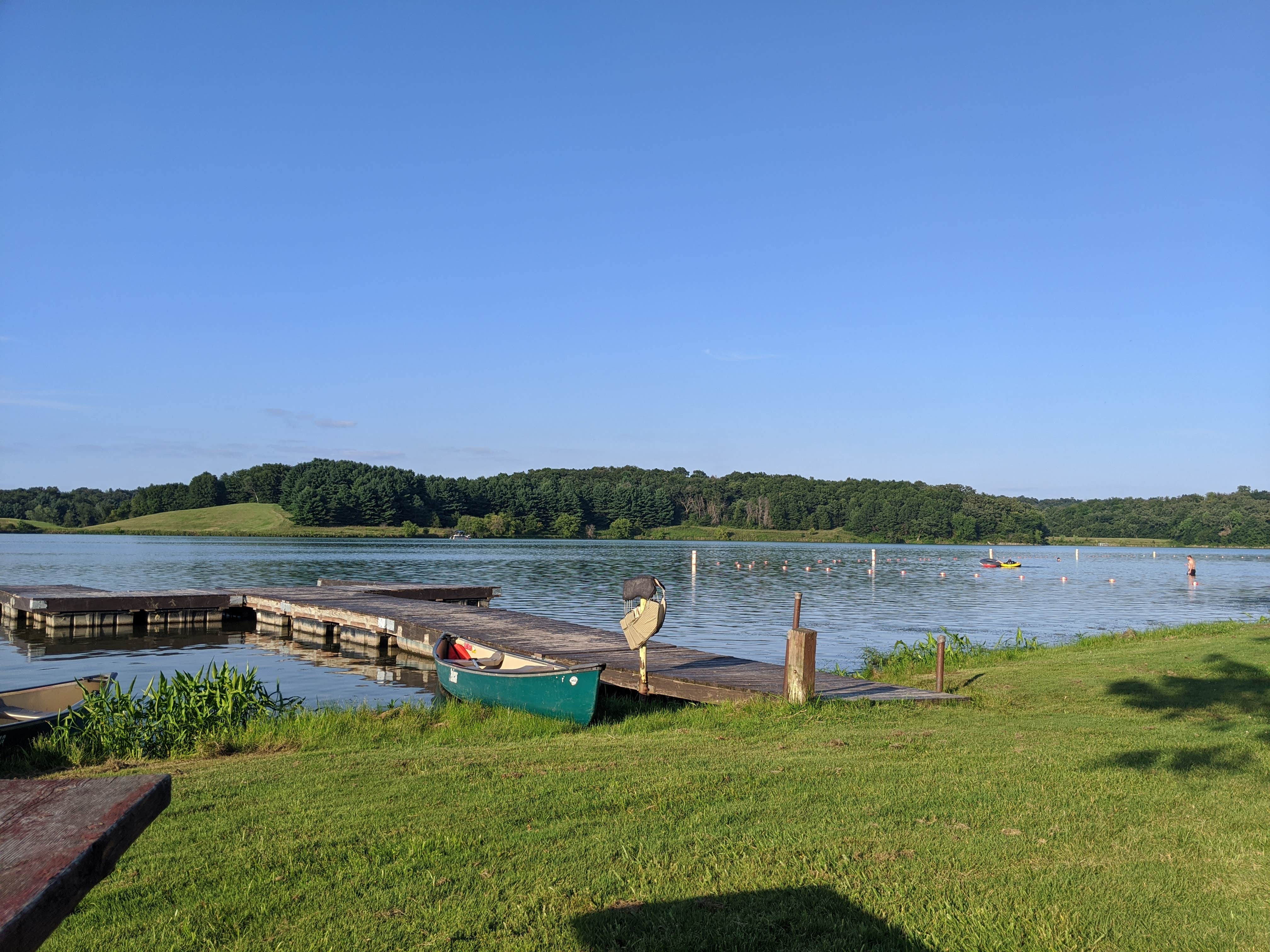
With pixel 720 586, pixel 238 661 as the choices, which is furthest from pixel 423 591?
pixel 720 586

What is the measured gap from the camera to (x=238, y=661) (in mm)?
21969

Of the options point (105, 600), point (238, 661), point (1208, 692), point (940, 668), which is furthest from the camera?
point (105, 600)

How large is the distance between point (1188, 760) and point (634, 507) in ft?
500

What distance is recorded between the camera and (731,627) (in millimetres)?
29156

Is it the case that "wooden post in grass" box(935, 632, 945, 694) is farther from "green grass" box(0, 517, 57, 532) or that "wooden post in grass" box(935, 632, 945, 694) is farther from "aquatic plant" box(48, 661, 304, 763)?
"green grass" box(0, 517, 57, 532)

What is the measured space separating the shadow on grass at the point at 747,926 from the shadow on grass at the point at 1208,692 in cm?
741

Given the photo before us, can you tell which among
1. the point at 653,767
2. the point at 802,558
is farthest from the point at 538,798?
the point at 802,558

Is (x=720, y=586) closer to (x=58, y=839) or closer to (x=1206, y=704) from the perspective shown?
(x=1206, y=704)

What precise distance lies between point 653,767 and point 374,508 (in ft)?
454

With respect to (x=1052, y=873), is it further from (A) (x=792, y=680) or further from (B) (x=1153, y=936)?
(A) (x=792, y=680)

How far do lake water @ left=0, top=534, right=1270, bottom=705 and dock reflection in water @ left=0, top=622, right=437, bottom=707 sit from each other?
0.29 ft

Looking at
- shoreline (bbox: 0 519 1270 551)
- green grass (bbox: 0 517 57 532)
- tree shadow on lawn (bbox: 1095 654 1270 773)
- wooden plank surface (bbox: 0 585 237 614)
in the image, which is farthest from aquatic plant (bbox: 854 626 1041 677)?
green grass (bbox: 0 517 57 532)

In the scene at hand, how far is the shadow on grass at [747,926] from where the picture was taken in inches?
175

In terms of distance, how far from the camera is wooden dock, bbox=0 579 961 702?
13484 mm
